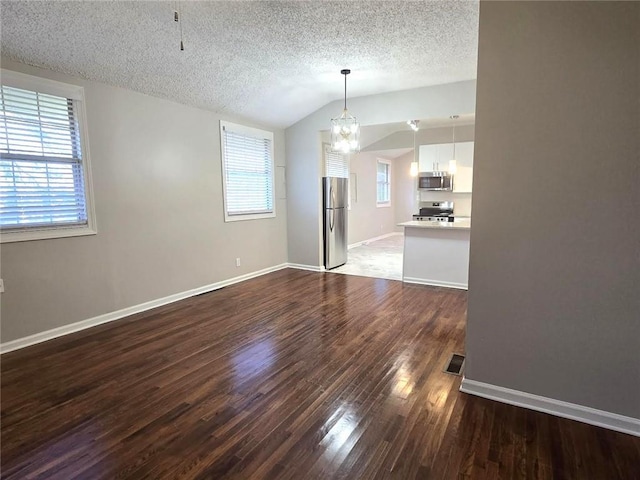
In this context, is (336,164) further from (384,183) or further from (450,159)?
(384,183)

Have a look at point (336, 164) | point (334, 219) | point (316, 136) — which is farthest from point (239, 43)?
point (336, 164)

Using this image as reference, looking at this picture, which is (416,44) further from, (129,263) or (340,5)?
(129,263)

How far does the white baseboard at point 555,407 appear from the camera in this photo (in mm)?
1949

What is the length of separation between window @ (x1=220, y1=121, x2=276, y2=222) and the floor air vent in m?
3.64

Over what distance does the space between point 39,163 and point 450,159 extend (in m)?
6.86

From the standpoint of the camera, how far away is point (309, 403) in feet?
7.31

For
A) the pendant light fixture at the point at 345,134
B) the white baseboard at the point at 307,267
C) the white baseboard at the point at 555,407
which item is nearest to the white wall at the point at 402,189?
the white baseboard at the point at 307,267

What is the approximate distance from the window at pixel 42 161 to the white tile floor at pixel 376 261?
12.8 ft

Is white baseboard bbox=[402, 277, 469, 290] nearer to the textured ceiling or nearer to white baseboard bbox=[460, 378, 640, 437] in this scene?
white baseboard bbox=[460, 378, 640, 437]

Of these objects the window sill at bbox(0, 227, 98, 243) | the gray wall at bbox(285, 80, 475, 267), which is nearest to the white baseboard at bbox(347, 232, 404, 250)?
the gray wall at bbox(285, 80, 475, 267)

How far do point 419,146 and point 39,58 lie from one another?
22.1 ft

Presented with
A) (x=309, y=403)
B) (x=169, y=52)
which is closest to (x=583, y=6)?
(x=309, y=403)

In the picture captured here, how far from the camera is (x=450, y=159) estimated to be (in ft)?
23.9

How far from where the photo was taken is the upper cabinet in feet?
23.5
